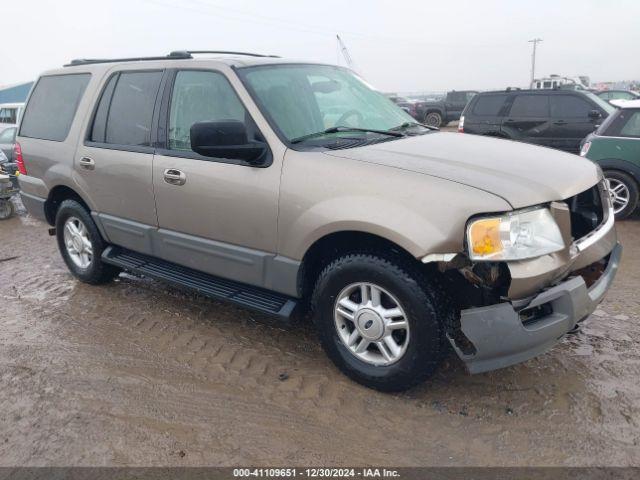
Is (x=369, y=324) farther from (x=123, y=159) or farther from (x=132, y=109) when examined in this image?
(x=132, y=109)

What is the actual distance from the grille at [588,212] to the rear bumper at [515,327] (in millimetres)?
547

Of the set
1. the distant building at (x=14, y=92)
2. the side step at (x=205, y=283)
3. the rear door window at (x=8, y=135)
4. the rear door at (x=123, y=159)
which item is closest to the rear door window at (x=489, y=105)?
the rear door at (x=123, y=159)

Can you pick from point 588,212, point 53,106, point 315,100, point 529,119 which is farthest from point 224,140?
point 529,119

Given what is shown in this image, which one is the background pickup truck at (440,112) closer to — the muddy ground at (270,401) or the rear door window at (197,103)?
the muddy ground at (270,401)

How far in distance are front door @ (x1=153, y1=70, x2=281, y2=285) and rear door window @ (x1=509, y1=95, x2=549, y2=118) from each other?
27.0ft

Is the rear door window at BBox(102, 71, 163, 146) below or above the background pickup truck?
above

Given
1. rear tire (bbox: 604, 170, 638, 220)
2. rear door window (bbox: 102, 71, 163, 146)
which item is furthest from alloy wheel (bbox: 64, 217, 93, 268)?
rear tire (bbox: 604, 170, 638, 220)

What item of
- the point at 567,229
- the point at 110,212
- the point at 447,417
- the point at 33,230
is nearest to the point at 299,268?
the point at 447,417

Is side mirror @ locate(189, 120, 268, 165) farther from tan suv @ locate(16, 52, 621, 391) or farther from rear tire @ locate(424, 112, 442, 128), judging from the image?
rear tire @ locate(424, 112, 442, 128)

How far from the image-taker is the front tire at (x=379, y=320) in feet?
9.14

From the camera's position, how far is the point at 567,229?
107 inches

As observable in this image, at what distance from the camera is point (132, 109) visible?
4.16 m

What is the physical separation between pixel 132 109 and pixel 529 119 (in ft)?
27.3

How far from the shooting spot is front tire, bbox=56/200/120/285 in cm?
472
